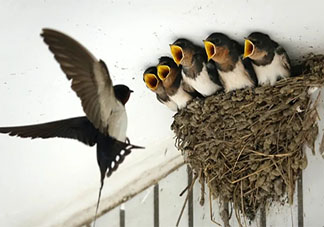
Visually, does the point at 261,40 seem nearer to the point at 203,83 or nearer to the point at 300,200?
the point at 203,83

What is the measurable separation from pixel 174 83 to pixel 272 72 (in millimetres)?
380

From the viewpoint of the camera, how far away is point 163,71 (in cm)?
252

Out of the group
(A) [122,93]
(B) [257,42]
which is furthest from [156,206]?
(A) [122,93]

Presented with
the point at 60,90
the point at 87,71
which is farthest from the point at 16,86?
the point at 87,71

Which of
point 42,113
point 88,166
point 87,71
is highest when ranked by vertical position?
point 87,71

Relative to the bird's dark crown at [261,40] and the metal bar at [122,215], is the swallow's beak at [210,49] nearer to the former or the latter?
the bird's dark crown at [261,40]

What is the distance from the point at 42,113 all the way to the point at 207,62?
2.07 feet

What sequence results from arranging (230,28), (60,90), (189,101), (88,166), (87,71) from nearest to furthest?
(87,71) < (230,28) < (60,90) < (189,101) < (88,166)

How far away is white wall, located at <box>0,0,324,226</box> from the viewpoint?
2133 millimetres

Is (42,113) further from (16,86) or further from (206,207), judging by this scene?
(206,207)

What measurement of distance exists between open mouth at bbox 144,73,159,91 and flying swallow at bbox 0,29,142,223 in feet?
4.02

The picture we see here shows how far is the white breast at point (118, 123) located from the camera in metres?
1.22

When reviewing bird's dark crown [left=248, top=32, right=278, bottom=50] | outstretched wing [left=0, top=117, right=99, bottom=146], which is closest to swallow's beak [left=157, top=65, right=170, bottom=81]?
bird's dark crown [left=248, top=32, right=278, bottom=50]

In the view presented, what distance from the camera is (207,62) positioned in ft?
8.38
